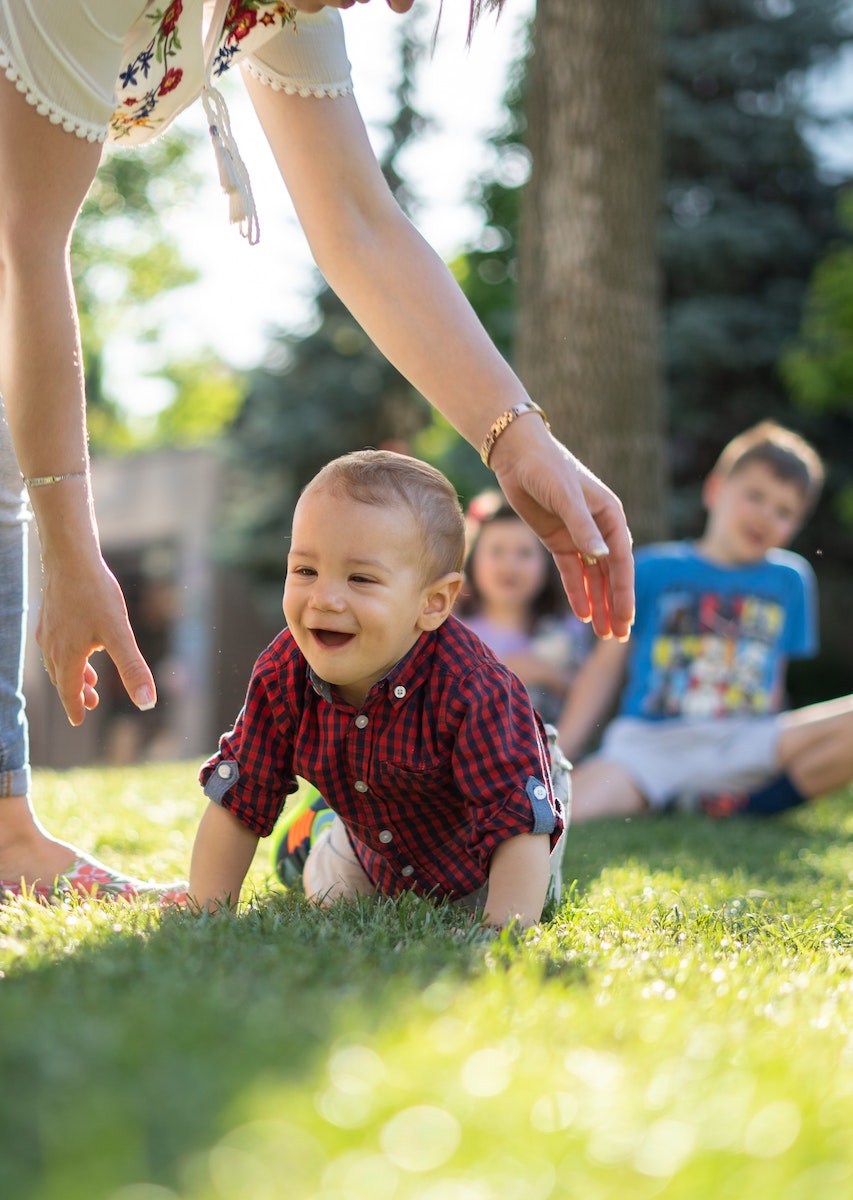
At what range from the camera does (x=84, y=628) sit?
221 cm

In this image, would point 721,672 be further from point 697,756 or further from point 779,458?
point 779,458

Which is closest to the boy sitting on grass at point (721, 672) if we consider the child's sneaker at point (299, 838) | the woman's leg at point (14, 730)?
the child's sneaker at point (299, 838)

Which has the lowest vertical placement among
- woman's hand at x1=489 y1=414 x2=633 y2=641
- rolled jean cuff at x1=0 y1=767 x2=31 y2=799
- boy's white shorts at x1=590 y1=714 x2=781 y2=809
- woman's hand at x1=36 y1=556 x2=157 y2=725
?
boy's white shorts at x1=590 y1=714 x2=781 y2=809

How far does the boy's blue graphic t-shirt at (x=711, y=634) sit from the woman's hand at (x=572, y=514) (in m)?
3.10

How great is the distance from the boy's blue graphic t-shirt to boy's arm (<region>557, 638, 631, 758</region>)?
0.32 feet

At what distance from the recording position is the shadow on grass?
1000 mm

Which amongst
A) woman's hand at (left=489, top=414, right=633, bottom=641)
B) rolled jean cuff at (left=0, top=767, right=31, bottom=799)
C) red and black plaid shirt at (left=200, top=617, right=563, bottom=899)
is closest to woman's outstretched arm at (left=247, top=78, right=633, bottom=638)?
woman's hand at (left=489, top=414, right=633, bottom=641)

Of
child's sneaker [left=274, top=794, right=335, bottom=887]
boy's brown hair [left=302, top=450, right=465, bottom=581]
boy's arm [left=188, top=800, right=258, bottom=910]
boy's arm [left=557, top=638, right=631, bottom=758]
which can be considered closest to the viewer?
boy's brown hair [left=302, top=450, right=465, bottom=581]

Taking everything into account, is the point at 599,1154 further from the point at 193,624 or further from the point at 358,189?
the point at 193,624

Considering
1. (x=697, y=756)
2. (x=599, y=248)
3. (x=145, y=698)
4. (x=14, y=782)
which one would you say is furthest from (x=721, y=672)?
(x=145, y=698)

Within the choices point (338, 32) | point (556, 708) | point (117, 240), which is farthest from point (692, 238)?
point (338, 32)

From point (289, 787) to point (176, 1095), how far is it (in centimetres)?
144

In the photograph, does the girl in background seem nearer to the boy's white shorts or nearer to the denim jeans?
the boy's white shorts

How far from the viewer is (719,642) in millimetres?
5551
